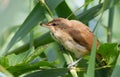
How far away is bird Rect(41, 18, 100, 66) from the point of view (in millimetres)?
1168

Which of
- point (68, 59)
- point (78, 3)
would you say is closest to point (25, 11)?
point (78, 3)

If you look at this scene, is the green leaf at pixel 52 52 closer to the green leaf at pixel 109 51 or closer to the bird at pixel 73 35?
the bird at pixel 73 35

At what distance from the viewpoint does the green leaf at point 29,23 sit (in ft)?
3.41

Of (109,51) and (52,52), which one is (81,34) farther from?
(109,51)

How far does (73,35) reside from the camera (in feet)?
3.93

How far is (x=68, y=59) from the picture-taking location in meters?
0.99

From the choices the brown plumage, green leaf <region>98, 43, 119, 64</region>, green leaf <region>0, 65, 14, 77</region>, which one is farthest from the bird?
green leaf <region>0, 65, 14, 77</region>

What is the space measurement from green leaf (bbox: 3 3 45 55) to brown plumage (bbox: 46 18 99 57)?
0.08 metres

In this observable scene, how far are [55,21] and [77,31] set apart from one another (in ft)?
0.34

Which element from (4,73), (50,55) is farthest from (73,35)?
(4,73)

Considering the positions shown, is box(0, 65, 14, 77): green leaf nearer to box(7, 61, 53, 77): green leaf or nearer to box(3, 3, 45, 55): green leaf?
box(7, 61, 53, 77): green leaf

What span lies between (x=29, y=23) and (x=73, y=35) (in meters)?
0.20

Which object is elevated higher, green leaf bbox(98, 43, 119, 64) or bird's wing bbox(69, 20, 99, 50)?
bird's wing bbox(69, 20, 99, 50)

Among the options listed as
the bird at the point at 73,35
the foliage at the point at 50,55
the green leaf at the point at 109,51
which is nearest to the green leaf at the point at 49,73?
the foliage at the point at 50,55
